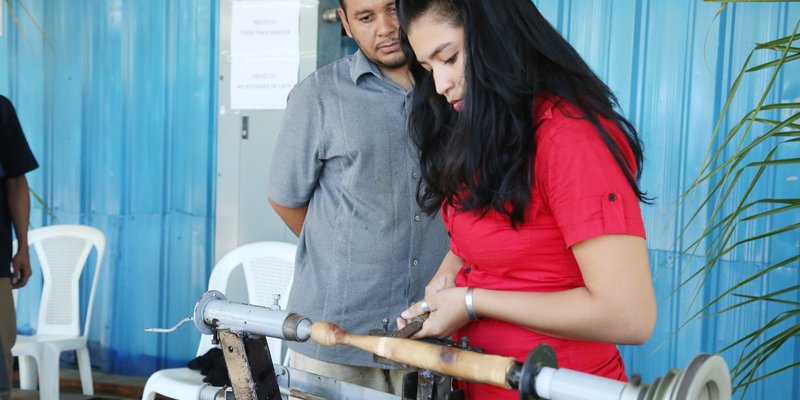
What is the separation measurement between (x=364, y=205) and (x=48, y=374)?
2389 millimetres

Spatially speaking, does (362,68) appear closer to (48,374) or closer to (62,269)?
(48,374)

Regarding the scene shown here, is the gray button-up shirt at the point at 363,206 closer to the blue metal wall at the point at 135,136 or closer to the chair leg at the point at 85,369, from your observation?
the blue metal wall at the point at 135,136

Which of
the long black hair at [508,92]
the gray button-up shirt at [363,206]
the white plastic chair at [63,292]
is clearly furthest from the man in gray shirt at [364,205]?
the white plastic chair at [63,292]

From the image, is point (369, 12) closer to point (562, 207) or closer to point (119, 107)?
point (562, 207)

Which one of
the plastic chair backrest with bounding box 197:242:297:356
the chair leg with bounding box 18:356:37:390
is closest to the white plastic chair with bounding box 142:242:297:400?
the plastic chair backrest with bounding box 197:242:297:356

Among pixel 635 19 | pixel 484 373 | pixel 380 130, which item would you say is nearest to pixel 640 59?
pixel 635 19

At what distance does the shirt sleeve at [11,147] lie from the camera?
3.36 metres

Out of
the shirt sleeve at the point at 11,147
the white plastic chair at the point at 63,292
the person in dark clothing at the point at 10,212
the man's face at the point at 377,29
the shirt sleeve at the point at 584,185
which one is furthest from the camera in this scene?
the white plastic chair at the point at 63,292

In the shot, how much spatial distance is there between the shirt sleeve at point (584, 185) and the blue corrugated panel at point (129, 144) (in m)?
3.07

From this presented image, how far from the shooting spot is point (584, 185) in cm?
133

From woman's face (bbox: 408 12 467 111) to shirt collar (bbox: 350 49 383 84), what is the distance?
0.63 meters

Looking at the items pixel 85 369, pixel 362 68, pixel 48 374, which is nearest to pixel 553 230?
pixel 362 68

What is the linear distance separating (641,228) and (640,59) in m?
1.88

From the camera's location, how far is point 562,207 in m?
1.35
